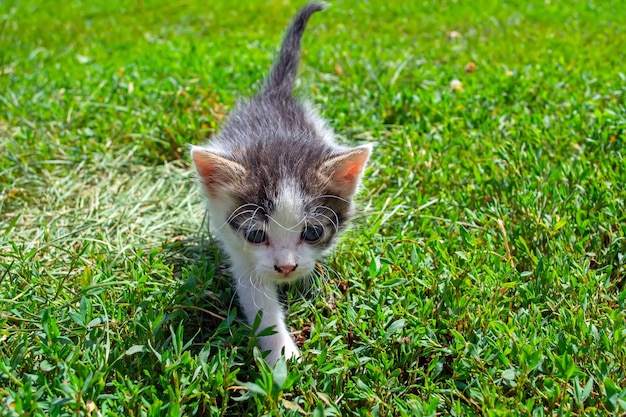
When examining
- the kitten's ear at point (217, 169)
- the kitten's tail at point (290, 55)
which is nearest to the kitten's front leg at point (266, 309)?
the kitten's ear at point (217, 169)

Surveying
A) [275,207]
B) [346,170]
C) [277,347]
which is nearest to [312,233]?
[275,207]

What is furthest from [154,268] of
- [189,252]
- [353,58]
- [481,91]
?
[353,58]

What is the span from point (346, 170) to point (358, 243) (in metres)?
0.57

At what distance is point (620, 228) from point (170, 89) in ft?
12.3

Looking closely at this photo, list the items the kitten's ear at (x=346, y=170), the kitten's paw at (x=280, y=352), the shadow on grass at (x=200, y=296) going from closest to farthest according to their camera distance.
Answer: the kitten's paw at (x=280, y=352) < the shadow on grass at (x=200, y=296) < the kitten's ear at (x=346, y=170)

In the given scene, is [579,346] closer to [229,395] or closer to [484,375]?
[484,375]

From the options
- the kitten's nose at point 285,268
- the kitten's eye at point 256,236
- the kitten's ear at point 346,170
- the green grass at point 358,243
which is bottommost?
the green grass at point 358,243

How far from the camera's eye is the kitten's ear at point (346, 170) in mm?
2637

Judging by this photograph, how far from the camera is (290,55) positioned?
4148 mm

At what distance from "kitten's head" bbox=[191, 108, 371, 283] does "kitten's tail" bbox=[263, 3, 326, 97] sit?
1.34 m

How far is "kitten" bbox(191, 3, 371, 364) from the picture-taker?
8.18 ft

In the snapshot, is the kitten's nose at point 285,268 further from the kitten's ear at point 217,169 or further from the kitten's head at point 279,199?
the kitten's ear at point 217,169

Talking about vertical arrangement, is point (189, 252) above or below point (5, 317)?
below

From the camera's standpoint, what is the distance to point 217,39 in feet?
23.0
